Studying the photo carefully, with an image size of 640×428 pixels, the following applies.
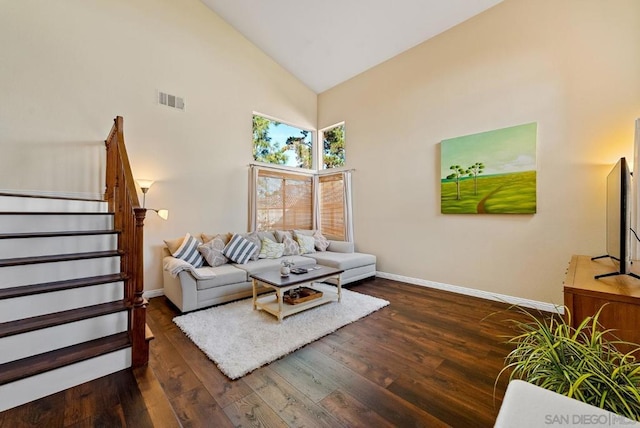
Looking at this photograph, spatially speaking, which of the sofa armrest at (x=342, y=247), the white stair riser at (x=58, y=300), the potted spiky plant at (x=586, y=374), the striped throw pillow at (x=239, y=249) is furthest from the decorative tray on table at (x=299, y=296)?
the potted spiky plant at (x=586, y=374)

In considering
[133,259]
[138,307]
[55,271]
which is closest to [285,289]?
[138,307]

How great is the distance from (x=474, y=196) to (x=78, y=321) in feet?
14.9

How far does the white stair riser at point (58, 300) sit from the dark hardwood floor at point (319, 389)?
0.61 meters

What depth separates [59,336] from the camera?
190 cm

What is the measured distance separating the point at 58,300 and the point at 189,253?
1691mm

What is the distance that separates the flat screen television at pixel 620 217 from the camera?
1.89 m

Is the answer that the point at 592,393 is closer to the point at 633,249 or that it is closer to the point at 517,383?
the point at 517,383

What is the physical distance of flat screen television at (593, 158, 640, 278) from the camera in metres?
1.89

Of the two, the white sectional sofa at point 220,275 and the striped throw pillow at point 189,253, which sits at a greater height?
the striped throw pillow at point 189,253

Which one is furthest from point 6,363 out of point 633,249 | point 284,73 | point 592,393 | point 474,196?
point 284,73

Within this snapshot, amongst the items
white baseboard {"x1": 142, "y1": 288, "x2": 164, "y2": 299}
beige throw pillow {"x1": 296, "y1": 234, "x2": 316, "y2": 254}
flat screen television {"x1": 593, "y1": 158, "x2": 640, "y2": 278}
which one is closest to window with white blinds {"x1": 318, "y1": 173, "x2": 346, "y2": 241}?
beige throw pillow {"x1": 296, "y1": 234, "x2": 316, "y2": 254}

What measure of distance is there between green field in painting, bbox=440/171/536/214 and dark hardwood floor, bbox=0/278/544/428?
1.61 metres

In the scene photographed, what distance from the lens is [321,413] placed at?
5.31 feet

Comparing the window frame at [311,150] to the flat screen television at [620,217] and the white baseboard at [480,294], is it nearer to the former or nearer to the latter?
the white baseboard at [480,294]
